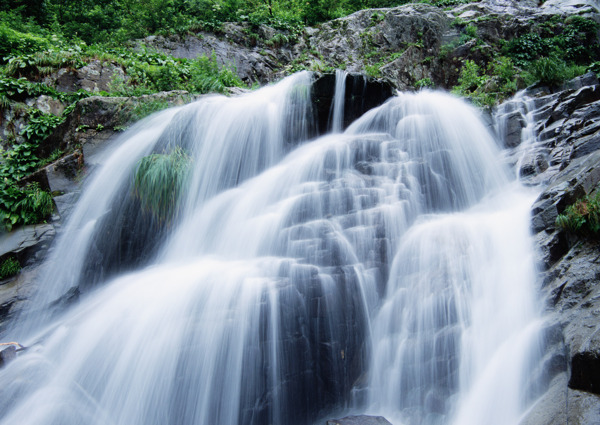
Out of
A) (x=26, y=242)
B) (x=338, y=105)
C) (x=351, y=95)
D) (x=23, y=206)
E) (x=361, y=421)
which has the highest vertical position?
(x=351, y=95)

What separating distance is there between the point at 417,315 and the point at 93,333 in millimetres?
4215

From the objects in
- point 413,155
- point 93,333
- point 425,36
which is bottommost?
point 93,333

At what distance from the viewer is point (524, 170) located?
22.6 ft

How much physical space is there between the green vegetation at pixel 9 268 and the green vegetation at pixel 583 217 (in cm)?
866

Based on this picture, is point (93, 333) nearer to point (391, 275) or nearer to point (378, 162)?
point (391, 275)

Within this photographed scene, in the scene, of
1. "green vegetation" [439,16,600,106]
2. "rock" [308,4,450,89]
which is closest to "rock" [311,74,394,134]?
"green vegetation" [439,16,600,106]

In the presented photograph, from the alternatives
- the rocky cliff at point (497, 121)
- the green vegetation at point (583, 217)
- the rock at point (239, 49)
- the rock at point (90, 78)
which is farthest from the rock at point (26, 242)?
the rock at point (239, 49)

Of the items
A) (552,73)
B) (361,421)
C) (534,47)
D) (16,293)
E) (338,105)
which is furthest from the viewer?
(534,47)

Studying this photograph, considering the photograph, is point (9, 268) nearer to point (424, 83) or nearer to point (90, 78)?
point (90, 78)

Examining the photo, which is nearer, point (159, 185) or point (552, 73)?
point (159, 185)

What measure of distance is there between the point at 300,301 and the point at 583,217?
3300 millimetres

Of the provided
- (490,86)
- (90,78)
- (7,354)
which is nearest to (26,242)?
(7,354)

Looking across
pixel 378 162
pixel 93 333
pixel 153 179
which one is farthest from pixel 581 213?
pixel 153 179

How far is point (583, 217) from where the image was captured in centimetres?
386
